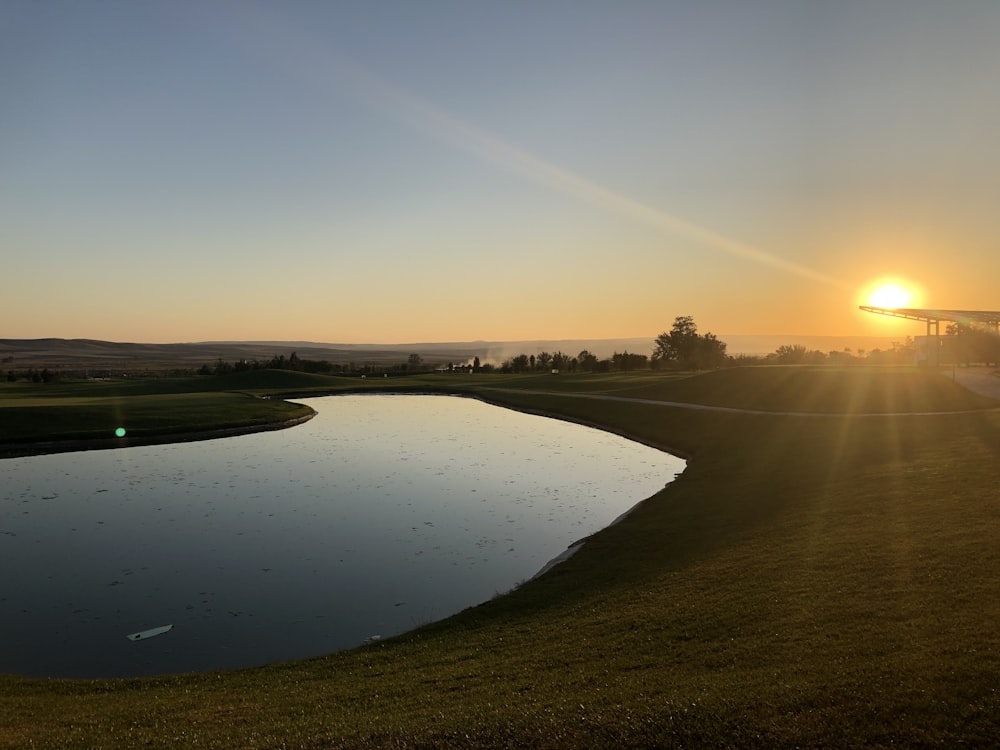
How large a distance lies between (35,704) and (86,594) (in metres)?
6.63

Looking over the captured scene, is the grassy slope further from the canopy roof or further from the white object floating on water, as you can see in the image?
the canopy roof

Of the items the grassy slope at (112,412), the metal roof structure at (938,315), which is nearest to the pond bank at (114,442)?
the grassy slope at (112,412)

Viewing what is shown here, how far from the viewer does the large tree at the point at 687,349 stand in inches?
4722

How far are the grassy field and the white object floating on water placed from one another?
225cm

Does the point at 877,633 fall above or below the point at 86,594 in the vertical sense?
above

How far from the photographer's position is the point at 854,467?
83.7 ft

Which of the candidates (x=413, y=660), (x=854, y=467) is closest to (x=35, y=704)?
(x=413, y=660)

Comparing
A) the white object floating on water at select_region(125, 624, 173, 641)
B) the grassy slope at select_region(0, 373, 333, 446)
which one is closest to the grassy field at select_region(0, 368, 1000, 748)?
the white object floating on water at select_region(125, 624, 173, 641)

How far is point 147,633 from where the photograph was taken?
549 inches

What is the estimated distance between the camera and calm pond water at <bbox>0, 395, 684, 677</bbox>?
13898mm

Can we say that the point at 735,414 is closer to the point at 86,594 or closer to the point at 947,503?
the point at 947,503

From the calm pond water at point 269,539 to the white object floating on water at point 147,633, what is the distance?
8.4 inches

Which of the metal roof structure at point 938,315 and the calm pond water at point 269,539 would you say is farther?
the metal roof structure at point 938,315

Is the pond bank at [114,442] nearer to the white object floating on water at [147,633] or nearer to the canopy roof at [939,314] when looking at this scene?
the white object floating on water at [147,633]
